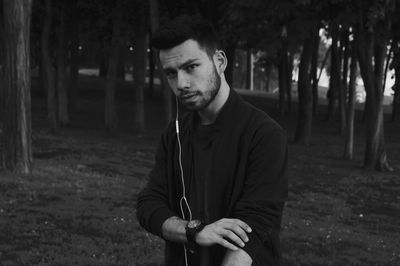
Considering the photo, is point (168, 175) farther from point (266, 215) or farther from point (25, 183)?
point (25, 183)

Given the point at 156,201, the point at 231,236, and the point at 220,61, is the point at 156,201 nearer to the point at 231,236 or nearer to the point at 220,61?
the point at 231,236

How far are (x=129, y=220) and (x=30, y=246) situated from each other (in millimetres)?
2470

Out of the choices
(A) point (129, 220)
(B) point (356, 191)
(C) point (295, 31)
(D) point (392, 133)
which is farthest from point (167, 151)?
(D) point (392, 133)

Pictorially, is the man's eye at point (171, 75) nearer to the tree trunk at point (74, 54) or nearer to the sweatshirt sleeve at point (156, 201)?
the sweatshirt sleeve at point (156, 201)

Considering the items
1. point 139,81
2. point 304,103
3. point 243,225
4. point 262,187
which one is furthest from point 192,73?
point 139,81

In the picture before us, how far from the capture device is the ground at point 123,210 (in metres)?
9.31

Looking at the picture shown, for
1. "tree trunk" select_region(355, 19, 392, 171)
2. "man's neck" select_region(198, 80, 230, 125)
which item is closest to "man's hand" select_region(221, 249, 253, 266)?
"man's neck" select_region(198, 80, 230, 125)

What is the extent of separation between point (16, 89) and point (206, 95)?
12391 mm

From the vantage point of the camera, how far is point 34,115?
3572 cm

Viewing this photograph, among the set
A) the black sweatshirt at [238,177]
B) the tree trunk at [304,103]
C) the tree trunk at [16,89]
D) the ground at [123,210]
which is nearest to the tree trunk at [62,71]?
the ground at [123,210]

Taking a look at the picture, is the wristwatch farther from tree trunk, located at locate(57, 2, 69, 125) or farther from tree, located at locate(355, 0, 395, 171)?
tree trunk, located at locate(57, 2, 69, 125)

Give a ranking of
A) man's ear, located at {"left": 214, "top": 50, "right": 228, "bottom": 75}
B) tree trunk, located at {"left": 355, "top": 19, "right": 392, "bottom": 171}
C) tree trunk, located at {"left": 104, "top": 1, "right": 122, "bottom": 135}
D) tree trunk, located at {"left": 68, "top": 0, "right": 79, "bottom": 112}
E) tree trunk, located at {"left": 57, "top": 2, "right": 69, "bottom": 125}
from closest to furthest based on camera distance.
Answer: man's ear, located at {"left": 214, "top": 50, "right": 228, "bottom": 75} < tree trunk, located at {"left": 355, "top": 19, "right": 392, "bottom": 171} < tree trunk, located at {"left": 104, "top": 1, "right": 122, "bottom": 135} < tree trunk, located at {"left": 57, "top": 2, "right": 69, "bottom": 125} < tree trunk, located at {"left": 68, "top": 0, "right": 79, "bottom": 112}

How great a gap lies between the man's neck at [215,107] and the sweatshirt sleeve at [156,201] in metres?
0.29

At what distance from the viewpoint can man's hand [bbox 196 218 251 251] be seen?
2545 millimetres
